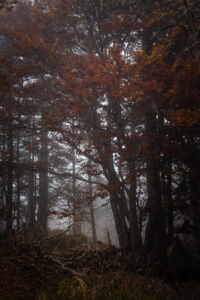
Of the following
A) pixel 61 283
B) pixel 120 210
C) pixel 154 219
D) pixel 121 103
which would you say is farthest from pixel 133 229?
pixel 121 103

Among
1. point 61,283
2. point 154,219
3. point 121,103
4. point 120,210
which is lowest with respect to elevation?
point 61,283

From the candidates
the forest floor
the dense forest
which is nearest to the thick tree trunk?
the dense forest

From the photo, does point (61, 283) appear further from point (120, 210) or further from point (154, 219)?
point (154, 219)

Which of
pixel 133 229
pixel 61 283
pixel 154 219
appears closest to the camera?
pixel 61 283

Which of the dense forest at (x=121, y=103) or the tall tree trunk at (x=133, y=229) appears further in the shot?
the tall tree trunk at (x=133, y=229)

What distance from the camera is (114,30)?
8469 mm

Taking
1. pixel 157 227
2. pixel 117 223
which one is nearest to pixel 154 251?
pixel 157 227

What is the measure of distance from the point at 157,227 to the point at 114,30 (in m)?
7.91

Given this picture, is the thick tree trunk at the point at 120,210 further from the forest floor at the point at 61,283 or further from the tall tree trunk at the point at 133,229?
the forest floor at the point at 61,283

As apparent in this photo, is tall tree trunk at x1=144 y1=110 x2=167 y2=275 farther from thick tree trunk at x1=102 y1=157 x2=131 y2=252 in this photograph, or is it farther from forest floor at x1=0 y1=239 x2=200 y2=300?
forest floor at x1=0 y1=239 x2=200 y2=300

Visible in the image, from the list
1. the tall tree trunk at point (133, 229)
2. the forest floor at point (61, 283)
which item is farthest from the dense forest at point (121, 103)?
the forest floor at point (61, 283)

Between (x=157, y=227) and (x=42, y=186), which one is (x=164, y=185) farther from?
(x=42, y=186)

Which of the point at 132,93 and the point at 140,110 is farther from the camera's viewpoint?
the point at 140,110

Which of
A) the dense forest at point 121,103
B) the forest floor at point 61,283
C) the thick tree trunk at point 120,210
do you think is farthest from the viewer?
the thick tree trunk at point 120,210
